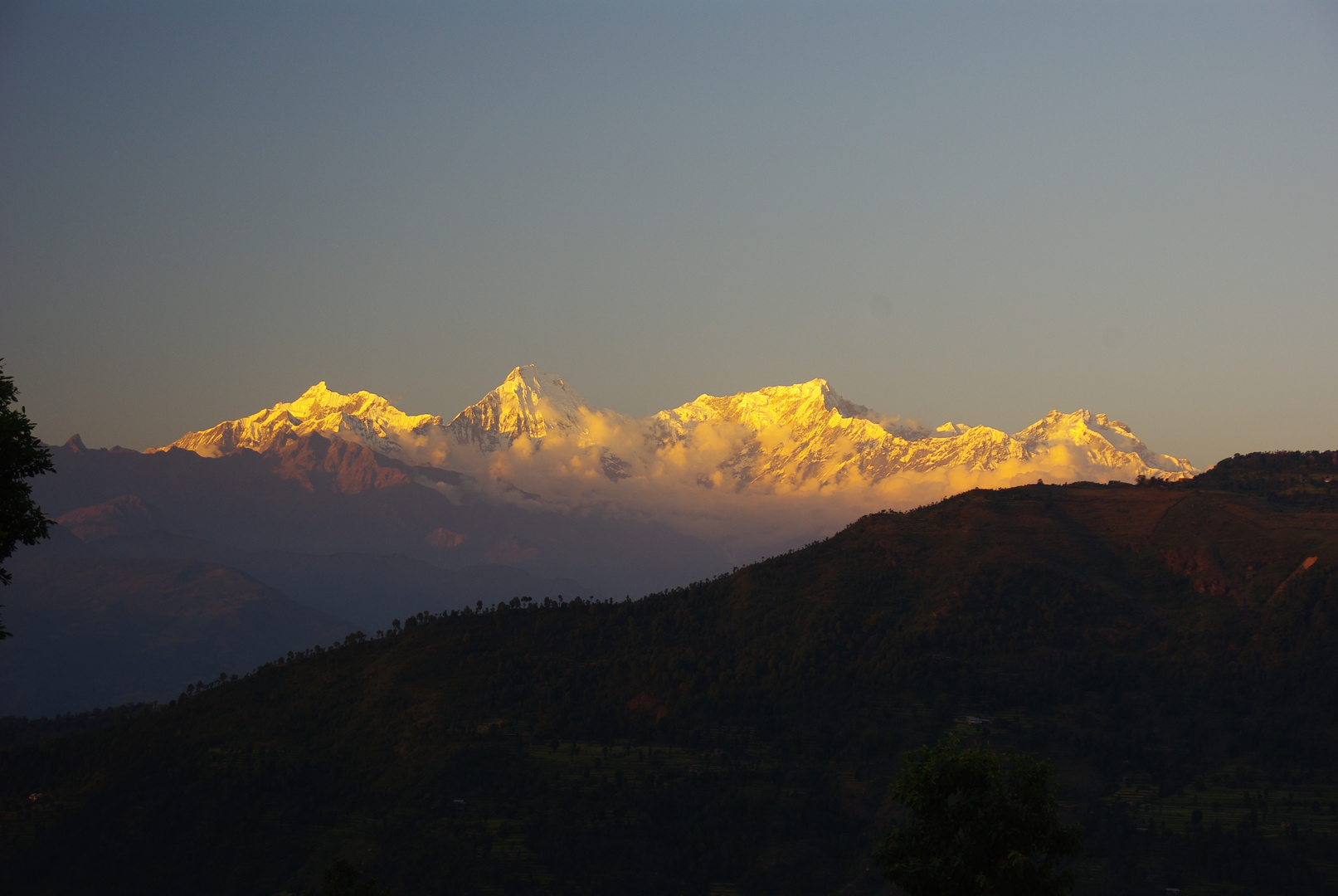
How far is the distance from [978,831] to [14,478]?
2148 inches

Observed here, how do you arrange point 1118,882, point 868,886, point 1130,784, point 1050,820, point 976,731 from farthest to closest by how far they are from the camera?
point 976,731
point 1130,784
point 868,886
point 1118,882
point 1050,820

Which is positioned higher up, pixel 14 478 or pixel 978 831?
pixel 14 478

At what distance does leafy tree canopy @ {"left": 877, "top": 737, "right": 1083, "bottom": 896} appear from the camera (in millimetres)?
62219

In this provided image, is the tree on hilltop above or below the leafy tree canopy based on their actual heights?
above

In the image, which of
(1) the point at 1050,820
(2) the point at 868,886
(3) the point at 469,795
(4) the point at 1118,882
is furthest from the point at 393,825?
(1) the point at 1050,820

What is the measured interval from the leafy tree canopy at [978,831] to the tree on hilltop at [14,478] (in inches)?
1888

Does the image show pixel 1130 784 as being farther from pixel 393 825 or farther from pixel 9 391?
pixel 9 391

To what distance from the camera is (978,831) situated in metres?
63.0

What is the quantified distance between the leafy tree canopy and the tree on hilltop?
48.0m

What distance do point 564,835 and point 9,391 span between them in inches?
5482

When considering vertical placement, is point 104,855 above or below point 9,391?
below

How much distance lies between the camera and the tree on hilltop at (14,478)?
64.2 m

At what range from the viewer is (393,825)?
19225 centimetres

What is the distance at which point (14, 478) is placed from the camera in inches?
2598
